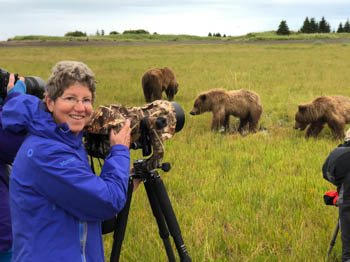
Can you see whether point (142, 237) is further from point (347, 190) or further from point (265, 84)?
point (265, 84)

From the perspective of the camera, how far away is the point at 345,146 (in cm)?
258

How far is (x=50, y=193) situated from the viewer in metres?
1.60

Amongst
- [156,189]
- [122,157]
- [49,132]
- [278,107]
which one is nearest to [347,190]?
[156,189]

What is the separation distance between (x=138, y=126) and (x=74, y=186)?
56 centimetres

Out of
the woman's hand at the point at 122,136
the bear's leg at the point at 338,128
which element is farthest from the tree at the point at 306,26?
the woman's hand at the point at 122,136

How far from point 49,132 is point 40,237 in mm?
475

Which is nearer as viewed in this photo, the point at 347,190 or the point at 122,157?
the point at 122,157

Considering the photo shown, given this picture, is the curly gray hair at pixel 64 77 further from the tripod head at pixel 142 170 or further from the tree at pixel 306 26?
the tree at pixel 306 26

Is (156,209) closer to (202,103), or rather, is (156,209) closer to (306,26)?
(202,103)

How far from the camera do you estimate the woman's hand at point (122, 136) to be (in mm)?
1844

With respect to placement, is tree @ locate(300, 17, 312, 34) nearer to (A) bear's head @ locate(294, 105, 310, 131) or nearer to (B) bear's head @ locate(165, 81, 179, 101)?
(B) bear's head @ locate(165, 81, 179, 101)

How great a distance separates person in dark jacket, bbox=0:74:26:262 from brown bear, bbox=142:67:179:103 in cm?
931

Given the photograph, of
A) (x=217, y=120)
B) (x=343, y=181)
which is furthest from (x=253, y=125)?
(x=343, y=181)

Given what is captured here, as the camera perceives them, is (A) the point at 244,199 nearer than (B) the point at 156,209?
No
